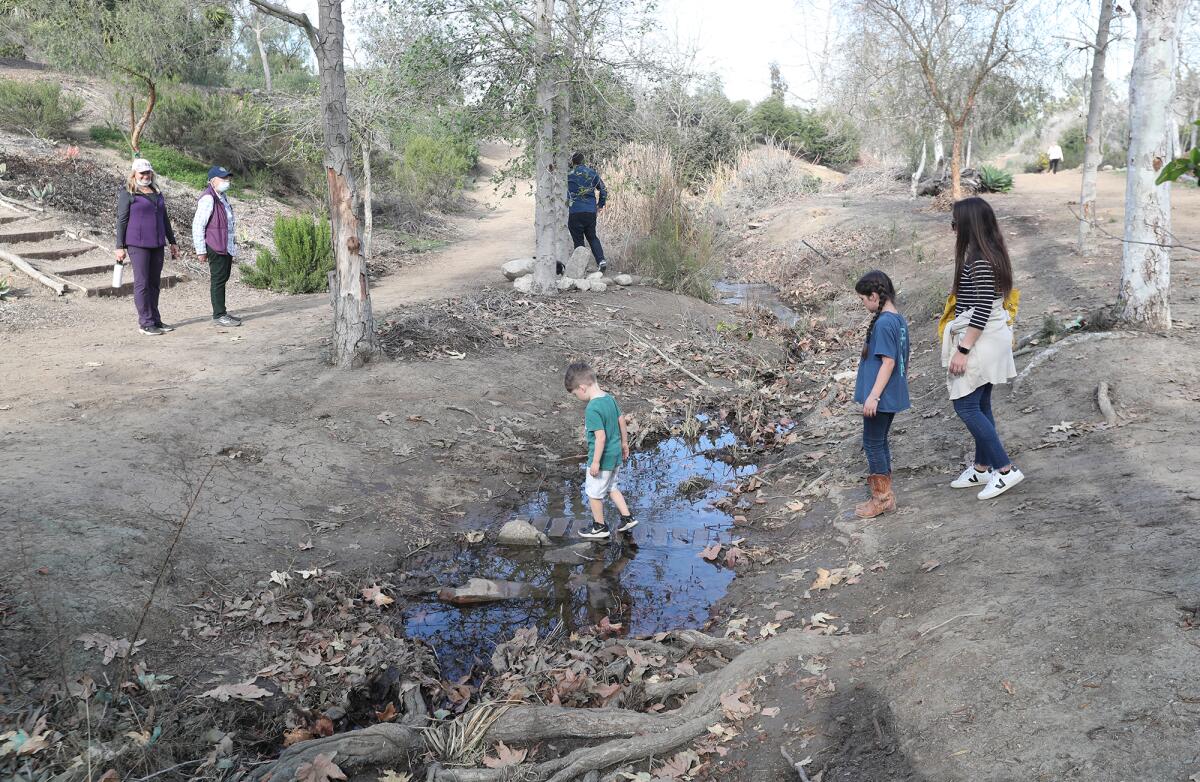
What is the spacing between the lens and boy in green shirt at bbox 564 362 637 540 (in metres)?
5.99

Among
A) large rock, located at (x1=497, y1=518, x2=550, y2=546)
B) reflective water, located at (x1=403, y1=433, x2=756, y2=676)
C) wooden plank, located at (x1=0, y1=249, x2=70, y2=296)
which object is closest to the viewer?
reflective water, located at (x1=403, y1=433, x2=756, y2=676)

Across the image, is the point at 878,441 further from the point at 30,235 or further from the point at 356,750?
the point at 30,235

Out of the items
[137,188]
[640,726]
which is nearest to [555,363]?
[137,188]

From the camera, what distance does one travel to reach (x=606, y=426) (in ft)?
19.9

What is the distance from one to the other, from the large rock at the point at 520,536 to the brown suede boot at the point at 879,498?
89.3 inches

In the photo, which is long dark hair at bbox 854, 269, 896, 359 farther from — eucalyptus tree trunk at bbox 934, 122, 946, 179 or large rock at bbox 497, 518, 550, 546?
eucalyptus tree trunk at bbox 934, 122, 946, 179

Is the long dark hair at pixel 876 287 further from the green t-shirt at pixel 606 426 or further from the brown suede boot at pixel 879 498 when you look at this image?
the green t-shirt at pixel 606 426

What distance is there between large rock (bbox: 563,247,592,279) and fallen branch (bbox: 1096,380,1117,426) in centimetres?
841

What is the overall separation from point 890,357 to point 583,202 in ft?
29.2

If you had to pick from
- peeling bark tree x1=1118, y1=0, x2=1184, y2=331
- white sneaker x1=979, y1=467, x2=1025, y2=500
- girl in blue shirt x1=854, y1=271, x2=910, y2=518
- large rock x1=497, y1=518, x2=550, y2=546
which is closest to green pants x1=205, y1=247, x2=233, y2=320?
large rock x1=497, y1=518, x2=550, y2=546

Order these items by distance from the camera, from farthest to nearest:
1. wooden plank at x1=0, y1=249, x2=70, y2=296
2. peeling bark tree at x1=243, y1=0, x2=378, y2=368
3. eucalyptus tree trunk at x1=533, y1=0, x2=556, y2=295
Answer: wooden plank at x1=0, y1=249, x2=70, y2=296
eucalyptus tree trunk at x1=533, y1=0, x2=556, y2=295
peeling bark tree at x1=243, y1=0, x2=378, y2=368

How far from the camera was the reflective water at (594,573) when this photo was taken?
16.9 ft

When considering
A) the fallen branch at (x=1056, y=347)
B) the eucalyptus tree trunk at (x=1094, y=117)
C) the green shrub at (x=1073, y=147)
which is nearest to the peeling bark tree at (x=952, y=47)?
the eucalyptus tree trunk at (x=1094, y=117)

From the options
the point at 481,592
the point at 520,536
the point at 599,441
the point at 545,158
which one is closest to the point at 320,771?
the point at 481,592
